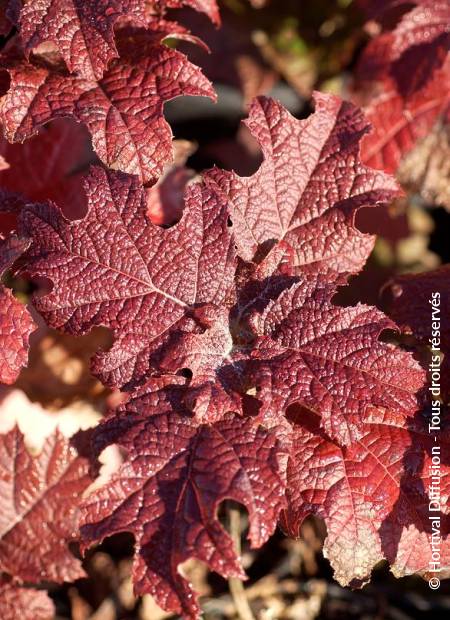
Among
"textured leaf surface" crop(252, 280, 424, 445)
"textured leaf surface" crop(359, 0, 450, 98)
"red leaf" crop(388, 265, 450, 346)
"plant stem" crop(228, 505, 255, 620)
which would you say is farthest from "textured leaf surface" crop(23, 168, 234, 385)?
"textured leaf surface" crop(359, 0, 450, 98)

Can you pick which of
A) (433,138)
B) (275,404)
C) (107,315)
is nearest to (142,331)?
(107,315)

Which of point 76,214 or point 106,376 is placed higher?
point 76,214

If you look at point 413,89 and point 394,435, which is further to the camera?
point 413,89

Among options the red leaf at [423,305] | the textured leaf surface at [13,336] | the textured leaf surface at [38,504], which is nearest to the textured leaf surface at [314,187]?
the red leaf at [423,305]

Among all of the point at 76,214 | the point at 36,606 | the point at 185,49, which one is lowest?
the point at 36,606

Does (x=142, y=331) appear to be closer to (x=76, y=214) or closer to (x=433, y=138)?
(x=76, y=214)

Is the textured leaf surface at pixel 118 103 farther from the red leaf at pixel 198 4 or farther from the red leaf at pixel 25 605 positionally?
the red leaf at pixel 25 605

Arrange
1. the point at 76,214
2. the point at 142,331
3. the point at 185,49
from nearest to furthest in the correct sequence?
1. the point at 142,331
2. the point at 76,214
3. the point at 185,49

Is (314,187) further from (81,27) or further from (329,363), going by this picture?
(81,27)
